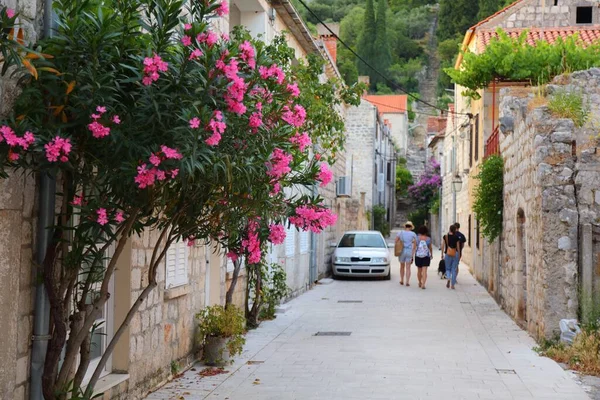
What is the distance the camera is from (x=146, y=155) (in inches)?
179

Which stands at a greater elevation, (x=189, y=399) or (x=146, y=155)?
(x=146, y=155)

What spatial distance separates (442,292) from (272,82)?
1468 centimetres

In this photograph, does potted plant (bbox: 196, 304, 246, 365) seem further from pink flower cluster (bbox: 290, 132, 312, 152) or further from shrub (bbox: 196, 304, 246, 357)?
pink flower cluster (bbox: 290, 132, 312, 152)

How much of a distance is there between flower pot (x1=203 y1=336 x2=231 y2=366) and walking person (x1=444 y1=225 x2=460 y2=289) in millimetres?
12228

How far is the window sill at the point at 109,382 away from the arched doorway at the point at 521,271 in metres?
8.35

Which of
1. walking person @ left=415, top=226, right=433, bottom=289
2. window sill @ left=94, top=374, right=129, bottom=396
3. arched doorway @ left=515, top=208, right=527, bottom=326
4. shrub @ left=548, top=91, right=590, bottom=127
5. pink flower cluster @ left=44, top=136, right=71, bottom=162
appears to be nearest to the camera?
pink flower cluster @ left=44, top=136, right=71, bottom=162

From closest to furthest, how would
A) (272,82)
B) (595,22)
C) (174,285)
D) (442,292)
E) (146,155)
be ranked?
(146,155), (272,82), (174,285), (442,292), (595,22)

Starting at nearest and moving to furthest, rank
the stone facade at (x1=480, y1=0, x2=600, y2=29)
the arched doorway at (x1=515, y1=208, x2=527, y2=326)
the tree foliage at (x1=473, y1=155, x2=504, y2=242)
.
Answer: the arched doorway at (x1=515, y1=208, x2=527, y2=326) < the tree foliage at (x1=473, y1=155, x2=504, y2=242) < the stone facade at (x1=480, y1=0, x2=600, y2=29)

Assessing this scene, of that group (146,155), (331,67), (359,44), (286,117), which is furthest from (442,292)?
(359,44)

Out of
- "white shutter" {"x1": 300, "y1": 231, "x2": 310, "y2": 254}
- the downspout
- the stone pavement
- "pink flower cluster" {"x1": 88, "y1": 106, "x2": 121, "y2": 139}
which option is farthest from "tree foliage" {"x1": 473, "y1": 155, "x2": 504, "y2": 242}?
"pink flower cluster" {"x1": 88, "y1": 106, "x2": 121, "y2": 139}

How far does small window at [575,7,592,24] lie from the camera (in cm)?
2567

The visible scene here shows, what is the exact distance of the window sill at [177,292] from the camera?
8238 millimetres

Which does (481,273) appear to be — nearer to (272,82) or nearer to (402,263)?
(402,263)

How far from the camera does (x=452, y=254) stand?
20.5m
